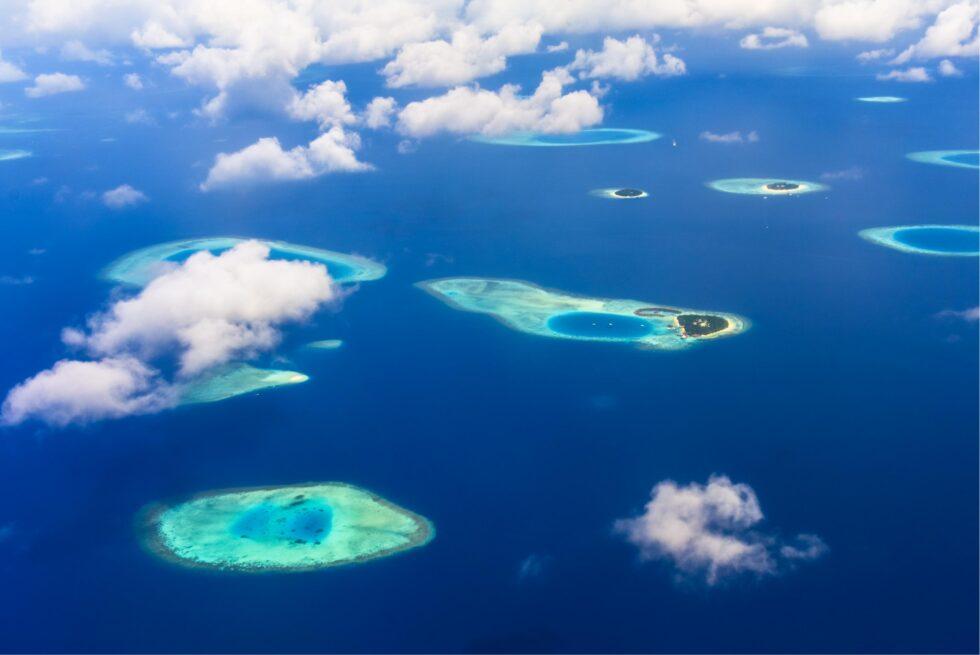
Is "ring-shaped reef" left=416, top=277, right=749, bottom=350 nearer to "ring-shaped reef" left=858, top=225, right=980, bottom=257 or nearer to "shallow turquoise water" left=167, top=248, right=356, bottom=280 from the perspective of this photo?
"shallow turquoise water" left=167, top=248, right=356, bottom=280

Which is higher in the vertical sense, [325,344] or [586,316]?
[586,316]

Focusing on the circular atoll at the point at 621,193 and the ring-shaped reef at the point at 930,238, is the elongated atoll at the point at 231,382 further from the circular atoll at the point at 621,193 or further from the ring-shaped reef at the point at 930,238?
the circular atoll at the point at 621,193

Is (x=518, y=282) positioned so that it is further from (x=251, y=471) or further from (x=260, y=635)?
(x=260, y=635)

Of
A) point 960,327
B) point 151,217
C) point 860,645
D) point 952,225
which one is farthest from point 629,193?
point 860,645

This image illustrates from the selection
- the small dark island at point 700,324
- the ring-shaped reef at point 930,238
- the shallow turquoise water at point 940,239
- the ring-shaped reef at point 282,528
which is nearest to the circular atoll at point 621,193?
the ring-shaped reef at point 930,238

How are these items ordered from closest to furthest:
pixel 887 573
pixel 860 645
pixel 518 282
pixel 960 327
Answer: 1. pixel 860 645
2. pixel 887 573
3. pixel 960 327
4. pixel 518 282

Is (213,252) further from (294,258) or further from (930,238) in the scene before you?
(930,238)

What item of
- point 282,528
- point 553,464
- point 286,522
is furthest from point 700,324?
point 282,528
